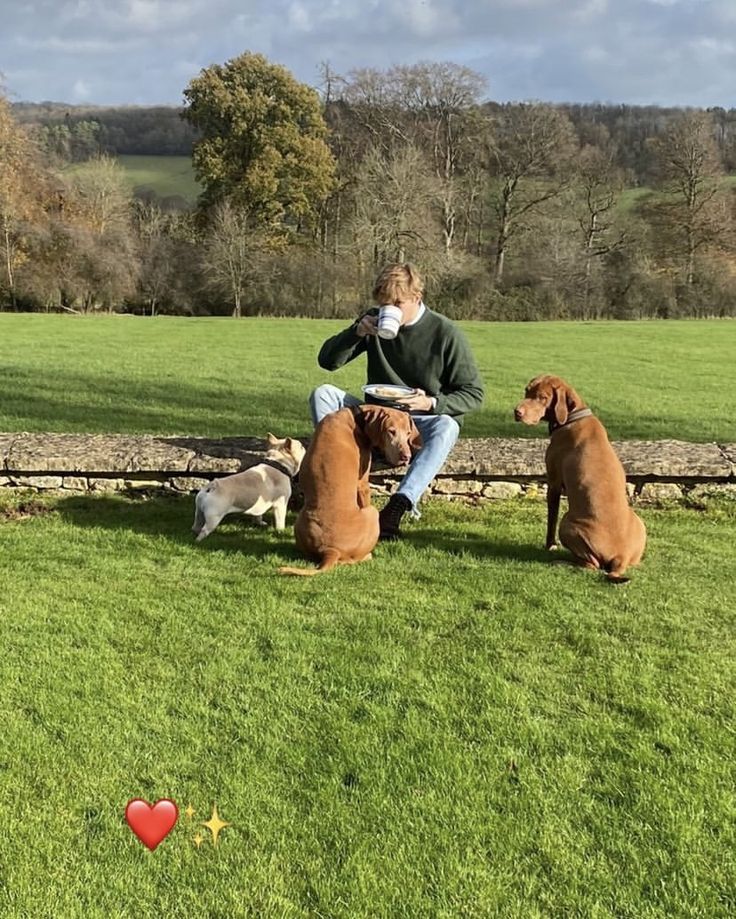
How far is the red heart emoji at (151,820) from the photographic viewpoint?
2.49 m

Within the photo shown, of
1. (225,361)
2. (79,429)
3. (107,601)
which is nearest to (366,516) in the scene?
(107,601)

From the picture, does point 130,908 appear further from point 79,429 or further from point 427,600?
point 79,429

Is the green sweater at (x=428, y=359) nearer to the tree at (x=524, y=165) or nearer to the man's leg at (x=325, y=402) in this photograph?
the man's leg at (x=325, y=402)

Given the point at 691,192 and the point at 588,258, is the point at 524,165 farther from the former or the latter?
the point at 691,192

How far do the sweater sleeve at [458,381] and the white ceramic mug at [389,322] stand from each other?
83cm

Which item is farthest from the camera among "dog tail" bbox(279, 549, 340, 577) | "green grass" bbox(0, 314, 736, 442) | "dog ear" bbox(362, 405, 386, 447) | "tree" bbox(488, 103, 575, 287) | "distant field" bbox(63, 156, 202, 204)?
"distant field" bbox(63, 156, 202, 204)

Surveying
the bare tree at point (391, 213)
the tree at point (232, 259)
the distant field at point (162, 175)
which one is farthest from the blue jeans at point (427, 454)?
the distant field at point (162, 175)

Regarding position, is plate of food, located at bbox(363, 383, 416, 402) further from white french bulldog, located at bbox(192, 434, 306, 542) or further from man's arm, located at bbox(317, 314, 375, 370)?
white french bulldog, located at bbox(192, 434, 306, 542)

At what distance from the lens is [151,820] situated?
2.52 metres

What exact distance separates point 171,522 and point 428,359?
8.15 ft

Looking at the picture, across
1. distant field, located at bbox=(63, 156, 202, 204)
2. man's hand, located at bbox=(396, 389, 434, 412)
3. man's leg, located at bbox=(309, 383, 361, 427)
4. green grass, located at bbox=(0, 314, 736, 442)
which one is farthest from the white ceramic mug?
distant field, located at bbox=(63, 156, 202, 204)

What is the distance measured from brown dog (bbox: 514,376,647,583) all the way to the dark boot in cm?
109

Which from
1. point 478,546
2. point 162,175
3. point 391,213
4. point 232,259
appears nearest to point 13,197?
point 232,259

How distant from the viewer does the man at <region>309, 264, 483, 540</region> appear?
591cm
